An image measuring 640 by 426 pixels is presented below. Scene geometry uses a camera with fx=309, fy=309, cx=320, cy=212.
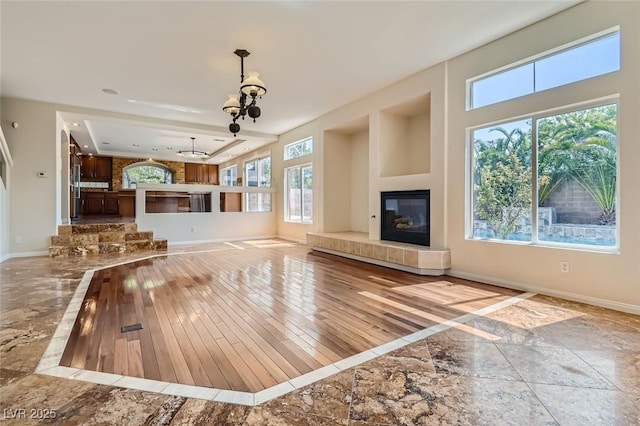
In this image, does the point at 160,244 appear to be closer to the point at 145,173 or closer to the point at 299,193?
Result: the point at 299,193

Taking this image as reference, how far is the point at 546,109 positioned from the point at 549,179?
2.69 feet

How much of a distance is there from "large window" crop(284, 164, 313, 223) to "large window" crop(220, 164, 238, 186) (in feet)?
15.3

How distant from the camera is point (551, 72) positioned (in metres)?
3.62

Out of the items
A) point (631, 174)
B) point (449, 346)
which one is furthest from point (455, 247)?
point (449, 346)

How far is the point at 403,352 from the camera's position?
223 cm

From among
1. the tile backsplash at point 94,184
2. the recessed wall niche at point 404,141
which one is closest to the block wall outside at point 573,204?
the recessed wall niche at point 404,141

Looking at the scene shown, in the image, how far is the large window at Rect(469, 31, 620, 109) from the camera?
126 inches

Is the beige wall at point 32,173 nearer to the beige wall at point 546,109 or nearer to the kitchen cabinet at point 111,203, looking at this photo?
the kitchen cabinet at point 111,203

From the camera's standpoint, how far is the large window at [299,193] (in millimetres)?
8242

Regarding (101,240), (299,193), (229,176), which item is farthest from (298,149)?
(229,176)

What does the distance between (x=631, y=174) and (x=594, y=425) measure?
2663 millimetres

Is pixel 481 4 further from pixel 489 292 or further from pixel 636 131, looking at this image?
pixel 489 292

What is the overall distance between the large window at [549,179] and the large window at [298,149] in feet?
15.0

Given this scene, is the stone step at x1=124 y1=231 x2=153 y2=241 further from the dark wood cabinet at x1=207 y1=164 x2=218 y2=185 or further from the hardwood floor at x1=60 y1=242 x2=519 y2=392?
the dark wood cabinet at x1=207 y1=164 x2=218 y2=185
